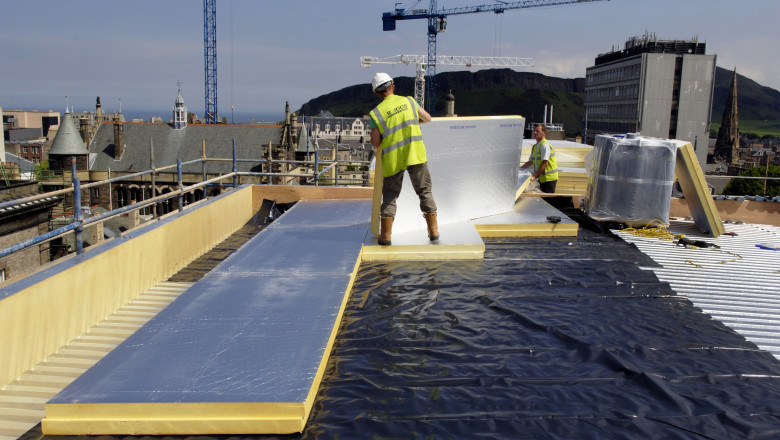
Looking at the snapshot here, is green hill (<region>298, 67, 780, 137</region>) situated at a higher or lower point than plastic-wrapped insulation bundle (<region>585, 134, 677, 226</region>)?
higher

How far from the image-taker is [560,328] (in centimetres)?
432

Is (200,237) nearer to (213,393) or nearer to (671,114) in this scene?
(213,393)

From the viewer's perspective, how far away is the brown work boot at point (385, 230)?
623 centimetres

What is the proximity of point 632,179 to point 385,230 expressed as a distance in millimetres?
3375

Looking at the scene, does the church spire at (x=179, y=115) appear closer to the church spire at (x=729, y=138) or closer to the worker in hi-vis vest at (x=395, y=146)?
the worker in hi-vis vest at (x=395, y=146)

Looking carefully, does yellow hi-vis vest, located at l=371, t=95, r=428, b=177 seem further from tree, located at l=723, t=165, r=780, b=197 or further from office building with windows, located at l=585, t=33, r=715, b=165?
office building with windows, located at l=585, t=33, r=715, b=165

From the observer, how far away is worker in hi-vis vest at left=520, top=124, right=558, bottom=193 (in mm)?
9484

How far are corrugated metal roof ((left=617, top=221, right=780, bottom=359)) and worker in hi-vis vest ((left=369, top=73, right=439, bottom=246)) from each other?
250 cm

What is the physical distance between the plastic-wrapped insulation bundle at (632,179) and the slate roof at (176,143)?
5994 centimetres

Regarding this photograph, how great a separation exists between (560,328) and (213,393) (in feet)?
8.18

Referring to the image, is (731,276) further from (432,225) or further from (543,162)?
(543,162)

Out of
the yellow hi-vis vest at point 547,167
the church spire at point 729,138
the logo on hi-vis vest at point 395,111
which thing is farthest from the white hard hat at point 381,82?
the church spire at point 729,138

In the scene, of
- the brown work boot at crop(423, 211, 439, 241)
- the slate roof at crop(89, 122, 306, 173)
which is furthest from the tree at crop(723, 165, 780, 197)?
the slate roof at crop(89, 122, 306, 173)

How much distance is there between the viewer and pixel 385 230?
20.5ft
